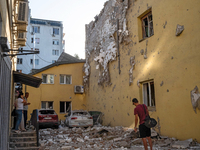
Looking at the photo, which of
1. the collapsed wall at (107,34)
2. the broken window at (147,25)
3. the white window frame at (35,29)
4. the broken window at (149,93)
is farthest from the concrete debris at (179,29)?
the white window frame at (35,29)

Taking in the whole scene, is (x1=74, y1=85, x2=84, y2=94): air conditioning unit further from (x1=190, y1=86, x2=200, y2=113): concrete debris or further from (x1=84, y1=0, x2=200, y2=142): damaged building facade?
(x1=190, y1=86, x2=200, y2=113): concrete debris

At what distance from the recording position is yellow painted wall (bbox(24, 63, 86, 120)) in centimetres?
1994

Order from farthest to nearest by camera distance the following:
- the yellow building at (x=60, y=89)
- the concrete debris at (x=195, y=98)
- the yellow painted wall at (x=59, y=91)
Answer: the yellow building at (x=60, y=89) → the yellow painted wall at (x=59, y=91) → the concrete debris at (x=195, y=98)

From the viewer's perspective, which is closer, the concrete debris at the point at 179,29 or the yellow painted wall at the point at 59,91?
the concrete debris at the point at 179,29

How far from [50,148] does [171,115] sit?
539 cm

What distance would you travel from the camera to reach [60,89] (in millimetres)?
21000

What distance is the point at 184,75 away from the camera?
8.34 m

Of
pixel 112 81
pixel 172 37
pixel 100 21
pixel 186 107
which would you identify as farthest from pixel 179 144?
pixel 100 21

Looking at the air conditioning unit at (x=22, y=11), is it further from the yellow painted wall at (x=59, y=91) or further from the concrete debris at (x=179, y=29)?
the yellow painted wall at (x=59, y=91)

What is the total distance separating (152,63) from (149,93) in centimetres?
168

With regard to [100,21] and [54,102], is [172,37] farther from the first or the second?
[54,102]

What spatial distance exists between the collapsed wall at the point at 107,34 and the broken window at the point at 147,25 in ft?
4.33

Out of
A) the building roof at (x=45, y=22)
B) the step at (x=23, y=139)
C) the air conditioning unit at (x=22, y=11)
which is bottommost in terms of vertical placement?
the step at (x=23, y=139)

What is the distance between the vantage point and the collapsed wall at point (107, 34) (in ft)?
45.1
